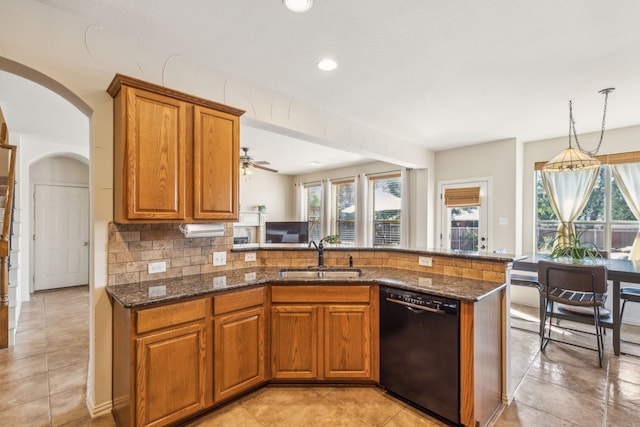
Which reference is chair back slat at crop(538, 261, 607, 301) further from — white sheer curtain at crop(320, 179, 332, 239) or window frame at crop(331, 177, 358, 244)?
white sheer curtain at crop(320, 179, 332, 239)

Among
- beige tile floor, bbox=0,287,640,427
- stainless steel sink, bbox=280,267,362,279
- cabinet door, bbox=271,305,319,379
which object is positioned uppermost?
stainless steel sink, bbox=280,267,362,279

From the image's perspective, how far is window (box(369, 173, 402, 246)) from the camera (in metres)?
6.23

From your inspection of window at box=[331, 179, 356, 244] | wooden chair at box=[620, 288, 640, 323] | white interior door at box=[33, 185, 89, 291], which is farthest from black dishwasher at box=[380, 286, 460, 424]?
white interior door at box=[33, 185, 89, 291]

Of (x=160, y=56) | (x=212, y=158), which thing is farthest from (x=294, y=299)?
(x=160, y=56)

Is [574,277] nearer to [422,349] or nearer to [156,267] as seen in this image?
[422,349]

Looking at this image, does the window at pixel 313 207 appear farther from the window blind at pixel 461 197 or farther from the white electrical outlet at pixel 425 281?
the white electrical outlet at pixel 425 281

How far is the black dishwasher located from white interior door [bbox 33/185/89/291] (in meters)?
6.33

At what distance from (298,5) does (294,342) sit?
233cm

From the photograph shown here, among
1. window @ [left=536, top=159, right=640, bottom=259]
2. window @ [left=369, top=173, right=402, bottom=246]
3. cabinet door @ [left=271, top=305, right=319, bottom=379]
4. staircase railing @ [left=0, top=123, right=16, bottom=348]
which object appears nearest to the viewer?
cabinet door @ [left=271, top=305, right=319, bottom=379]

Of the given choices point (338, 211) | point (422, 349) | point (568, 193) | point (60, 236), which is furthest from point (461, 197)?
point (60, 236)

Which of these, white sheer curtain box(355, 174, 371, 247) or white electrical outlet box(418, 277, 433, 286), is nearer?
white electrical outlet box(418, 277, 433, 286)

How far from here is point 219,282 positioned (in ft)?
7.49

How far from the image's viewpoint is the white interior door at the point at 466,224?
4979 millimetres

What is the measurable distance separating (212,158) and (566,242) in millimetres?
4927
